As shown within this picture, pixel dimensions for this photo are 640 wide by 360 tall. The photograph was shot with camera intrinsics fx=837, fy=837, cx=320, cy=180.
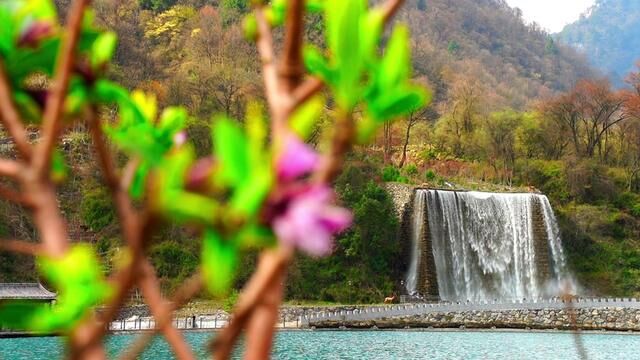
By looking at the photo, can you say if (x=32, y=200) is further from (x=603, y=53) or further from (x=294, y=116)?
(x=603, y=53)

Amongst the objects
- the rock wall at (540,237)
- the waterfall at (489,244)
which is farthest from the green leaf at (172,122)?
the rock wall at (540,237)

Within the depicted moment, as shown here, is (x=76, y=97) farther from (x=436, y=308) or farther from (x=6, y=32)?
(x=436, y=308)

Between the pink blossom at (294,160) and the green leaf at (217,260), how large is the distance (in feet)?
0.14

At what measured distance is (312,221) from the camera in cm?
38

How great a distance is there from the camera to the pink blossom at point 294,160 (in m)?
0.40

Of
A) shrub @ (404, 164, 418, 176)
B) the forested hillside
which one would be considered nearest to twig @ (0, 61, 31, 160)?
shrub @ (404, 164, 418, 176)

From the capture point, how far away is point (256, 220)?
41 cm

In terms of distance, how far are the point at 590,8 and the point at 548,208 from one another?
317 ft

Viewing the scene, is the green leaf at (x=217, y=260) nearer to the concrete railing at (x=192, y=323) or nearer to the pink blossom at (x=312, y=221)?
the pink blossom at (x=312, y=221)

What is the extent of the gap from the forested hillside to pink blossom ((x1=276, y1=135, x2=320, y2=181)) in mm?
105430

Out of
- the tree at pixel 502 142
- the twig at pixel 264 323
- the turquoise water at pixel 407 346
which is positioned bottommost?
the turquoise water at pixel 407 346

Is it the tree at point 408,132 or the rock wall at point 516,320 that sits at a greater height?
the tree at point 408,132

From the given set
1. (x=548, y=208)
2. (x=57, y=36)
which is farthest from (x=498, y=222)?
(x=57, y=36)

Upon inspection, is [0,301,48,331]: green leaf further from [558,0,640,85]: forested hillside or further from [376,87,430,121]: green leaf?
[558,0,640,85]: forested hillside
